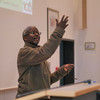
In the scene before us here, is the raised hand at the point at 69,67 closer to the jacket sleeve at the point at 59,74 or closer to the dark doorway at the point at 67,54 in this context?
the jacket sleeve at the point at 59,74

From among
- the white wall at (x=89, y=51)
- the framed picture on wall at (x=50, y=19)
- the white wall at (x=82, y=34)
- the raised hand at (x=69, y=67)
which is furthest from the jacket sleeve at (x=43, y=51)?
the white wall at (x=89, y=51)

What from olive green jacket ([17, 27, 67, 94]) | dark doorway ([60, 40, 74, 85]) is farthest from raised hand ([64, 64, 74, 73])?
dark doorway ([60, 40, 74, 85])

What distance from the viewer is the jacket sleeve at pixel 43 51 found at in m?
1.37

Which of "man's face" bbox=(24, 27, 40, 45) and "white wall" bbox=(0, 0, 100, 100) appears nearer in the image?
"man's face" bbox=(24, 27, 40, 45)

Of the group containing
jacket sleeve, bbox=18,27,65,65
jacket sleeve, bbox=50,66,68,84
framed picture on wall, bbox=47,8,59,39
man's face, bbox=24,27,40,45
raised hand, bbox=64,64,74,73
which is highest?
A: framed picture on wall, bbox=47,8,59,39

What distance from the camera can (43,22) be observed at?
3.81m

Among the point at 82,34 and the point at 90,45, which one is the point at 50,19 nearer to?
the point at 82,34

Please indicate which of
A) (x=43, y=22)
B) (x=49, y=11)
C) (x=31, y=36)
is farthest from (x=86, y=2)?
(x=31, y=36)

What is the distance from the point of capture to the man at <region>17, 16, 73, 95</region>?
1382 mm

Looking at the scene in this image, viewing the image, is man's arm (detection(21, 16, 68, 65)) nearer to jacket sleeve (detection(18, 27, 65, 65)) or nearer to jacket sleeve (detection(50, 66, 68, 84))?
jacket sleeve (detection(18, 27, 65, 65))

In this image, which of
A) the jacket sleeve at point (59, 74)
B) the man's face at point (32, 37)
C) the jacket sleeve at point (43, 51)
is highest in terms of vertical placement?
the man's face at point (32, 37)

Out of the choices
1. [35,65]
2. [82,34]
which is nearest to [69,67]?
[35,65]

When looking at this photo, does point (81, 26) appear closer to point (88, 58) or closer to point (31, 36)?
point (88, 58)

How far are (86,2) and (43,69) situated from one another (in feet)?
12.3
